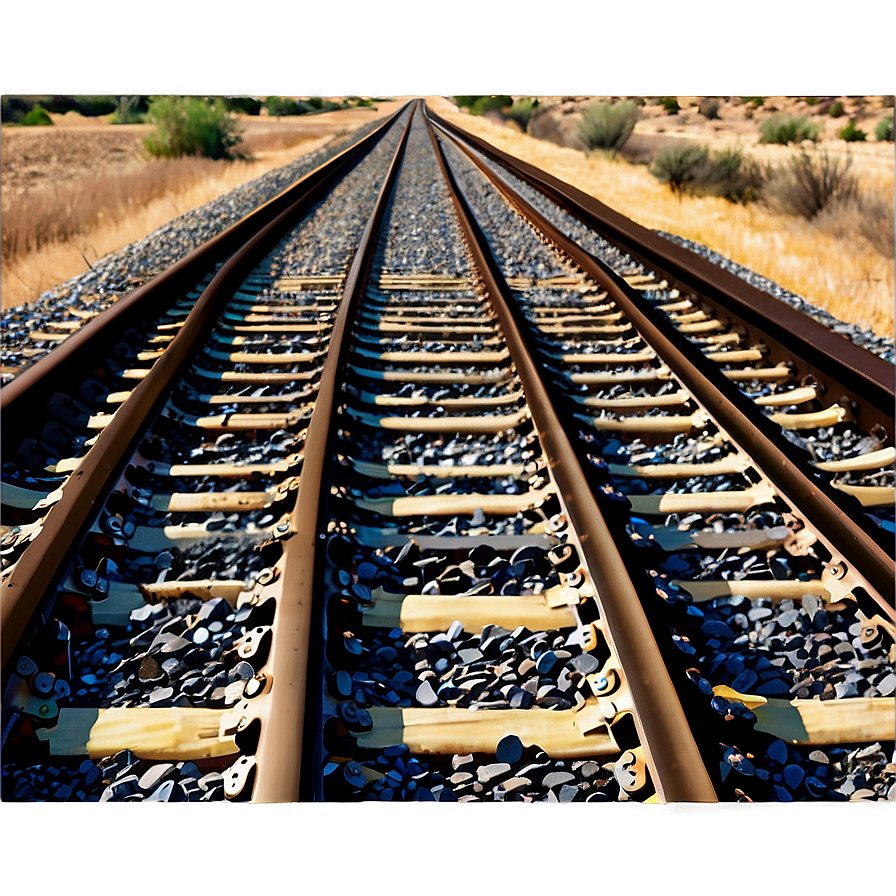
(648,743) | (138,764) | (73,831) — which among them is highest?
(73,831)

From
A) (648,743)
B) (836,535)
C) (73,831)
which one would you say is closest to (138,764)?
(73,831)

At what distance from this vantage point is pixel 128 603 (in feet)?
7.67

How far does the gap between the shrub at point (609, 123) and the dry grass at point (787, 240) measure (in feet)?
14.4

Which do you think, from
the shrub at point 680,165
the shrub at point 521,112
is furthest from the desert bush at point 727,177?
the shrub at point 521,112

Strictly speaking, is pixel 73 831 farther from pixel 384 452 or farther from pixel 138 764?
pixel 384 452

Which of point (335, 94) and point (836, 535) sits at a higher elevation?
point (335, 94)

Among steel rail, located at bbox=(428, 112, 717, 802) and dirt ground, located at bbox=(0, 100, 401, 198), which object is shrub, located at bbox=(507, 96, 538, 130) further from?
steel rail, located at bbox=(428, 112, 717, 802)

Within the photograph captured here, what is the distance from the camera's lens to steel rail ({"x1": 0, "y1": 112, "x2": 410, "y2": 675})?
2043 mm

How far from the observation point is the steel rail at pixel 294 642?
1543mm

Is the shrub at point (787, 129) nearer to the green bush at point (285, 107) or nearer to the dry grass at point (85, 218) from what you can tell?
the dry grass at point (85, 218)

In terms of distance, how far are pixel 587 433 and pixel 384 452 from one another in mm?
956

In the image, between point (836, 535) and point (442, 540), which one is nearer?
point (836, 535)

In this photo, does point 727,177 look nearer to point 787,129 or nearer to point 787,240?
point 787,129

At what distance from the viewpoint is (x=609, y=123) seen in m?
19.4
